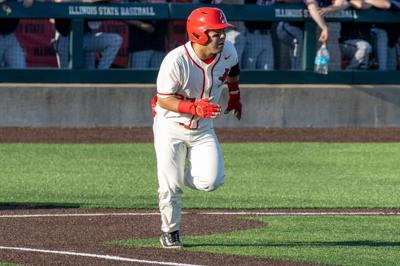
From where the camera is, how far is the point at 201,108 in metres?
8.42

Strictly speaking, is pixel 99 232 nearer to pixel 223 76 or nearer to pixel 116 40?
pixel 223 76

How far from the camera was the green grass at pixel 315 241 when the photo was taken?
845 centimetres

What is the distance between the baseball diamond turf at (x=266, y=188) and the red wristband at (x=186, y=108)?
1.00 m

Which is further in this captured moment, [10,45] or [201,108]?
[10,45]

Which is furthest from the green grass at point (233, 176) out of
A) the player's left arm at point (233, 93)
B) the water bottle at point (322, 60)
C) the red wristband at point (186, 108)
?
the red wristband at point (186, 108)

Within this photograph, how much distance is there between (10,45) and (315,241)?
9.08 metres

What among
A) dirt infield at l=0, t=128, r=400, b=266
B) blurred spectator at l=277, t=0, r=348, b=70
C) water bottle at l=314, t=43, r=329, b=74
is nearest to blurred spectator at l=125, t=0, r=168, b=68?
blurred spectator at l=277, t=0, r=348, b=70

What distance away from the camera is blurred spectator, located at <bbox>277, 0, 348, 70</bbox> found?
18.0m

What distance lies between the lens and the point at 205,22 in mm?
8656

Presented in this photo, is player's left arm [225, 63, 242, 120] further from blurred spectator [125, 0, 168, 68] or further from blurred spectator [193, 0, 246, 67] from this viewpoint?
blurred spectator [125, 0, 168, 68]

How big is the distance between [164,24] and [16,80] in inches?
90.7

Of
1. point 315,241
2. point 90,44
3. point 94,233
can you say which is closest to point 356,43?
point 90,44

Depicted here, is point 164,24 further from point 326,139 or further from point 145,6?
point 326,139

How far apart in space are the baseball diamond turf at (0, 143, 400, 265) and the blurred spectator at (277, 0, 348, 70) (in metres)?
2.16
